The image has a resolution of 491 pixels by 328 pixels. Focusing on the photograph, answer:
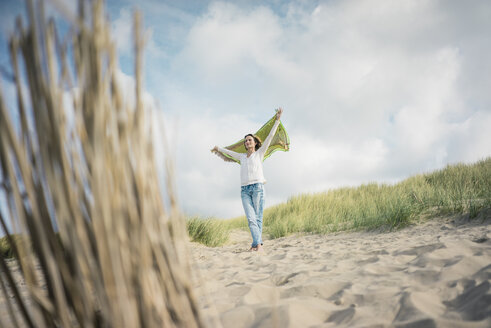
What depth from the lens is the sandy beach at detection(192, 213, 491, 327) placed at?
147 centimetres

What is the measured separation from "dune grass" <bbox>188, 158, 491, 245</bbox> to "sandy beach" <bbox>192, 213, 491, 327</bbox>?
209 centimetres

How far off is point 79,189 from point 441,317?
1.69 m

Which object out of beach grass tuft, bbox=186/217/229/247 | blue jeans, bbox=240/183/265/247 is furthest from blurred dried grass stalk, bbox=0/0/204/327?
beach grass tuft, bbox=186/217/229/247

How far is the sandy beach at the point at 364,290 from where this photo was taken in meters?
1.47

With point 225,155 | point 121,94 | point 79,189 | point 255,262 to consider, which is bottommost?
point 255,262

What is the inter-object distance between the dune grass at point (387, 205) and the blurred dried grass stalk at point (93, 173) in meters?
5.11

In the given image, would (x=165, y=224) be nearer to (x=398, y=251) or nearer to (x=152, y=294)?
(x=152, y=294)

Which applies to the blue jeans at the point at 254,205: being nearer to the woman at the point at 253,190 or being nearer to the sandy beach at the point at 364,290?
the woman at the point at 253,190

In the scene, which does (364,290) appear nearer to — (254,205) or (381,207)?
(254,205)

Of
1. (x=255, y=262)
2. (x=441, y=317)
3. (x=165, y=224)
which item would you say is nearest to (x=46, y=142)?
(x=165, y=224)

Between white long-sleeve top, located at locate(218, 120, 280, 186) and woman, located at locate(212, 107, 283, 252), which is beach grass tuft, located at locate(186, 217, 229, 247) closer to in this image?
woman, located at locate(212, 107, 283, 252)

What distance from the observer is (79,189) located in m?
0.77

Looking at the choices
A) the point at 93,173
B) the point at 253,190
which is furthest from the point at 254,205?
the point at 93,173

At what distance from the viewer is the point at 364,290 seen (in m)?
1.89
